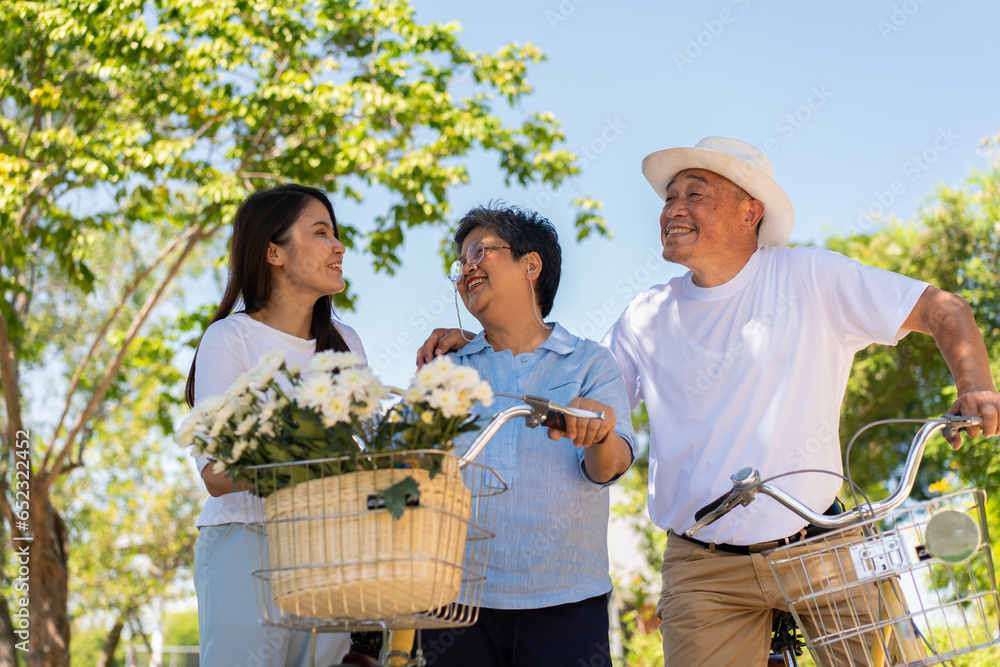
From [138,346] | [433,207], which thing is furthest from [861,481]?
[138,346]

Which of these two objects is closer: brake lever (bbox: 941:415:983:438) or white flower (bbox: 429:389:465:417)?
white flower (bbox: 429:389:465:417)

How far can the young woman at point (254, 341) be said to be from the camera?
8.21ft

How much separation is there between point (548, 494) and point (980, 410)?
50.1 inches

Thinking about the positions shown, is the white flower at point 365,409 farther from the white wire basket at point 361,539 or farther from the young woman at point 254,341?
the young woman at point 254,341

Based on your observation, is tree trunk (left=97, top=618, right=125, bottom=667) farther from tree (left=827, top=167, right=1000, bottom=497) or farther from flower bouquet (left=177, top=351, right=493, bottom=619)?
flower bouquet (left=177, top=351, right=493, bottom=619)

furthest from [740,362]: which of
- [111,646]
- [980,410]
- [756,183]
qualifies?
[111,646]

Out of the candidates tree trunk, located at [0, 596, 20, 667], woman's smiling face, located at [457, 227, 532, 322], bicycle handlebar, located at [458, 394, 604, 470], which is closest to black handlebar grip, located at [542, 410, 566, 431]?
bicycle handlebar, located at [458, 394, 604, 470]

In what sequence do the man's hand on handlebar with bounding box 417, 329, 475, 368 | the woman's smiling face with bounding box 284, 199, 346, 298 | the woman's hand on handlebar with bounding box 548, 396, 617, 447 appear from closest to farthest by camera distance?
the woman's hand on handlebar with bounding box 548, 396, 617, 447, the woman's smiling face with bounding box 284, 199, 346, 298, the man's hand on handlebar with bounding box 417, 329, 475, 368

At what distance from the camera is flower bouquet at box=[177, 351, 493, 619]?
6.07 ft

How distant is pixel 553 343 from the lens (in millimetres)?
3102

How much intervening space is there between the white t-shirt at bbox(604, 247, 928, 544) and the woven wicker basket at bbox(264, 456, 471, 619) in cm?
148

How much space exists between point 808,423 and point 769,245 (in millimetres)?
812

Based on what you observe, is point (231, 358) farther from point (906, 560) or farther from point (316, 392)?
point (906, 560)

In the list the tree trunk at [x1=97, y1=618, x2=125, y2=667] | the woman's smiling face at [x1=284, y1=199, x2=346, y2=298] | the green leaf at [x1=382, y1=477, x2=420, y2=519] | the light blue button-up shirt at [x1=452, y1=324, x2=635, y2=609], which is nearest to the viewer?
the green leaf at [x1=382, y1=477, x2=420, y2=519]
